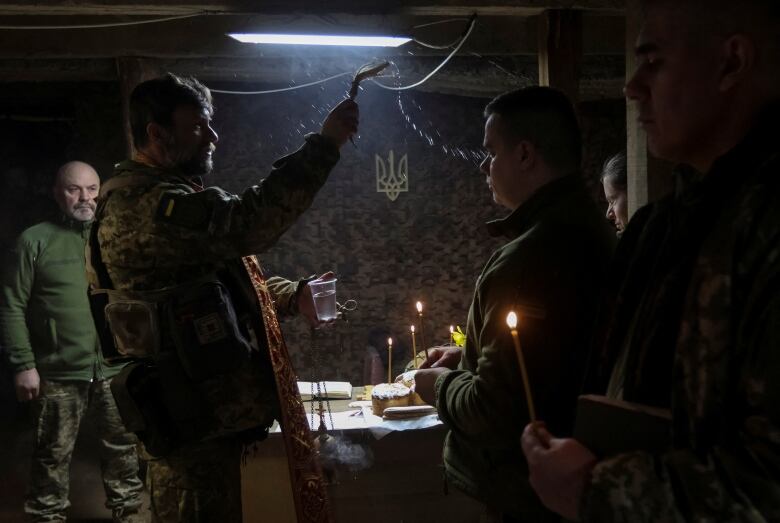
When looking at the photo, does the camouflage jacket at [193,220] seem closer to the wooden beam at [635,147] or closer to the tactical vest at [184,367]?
the tactical vest at [184,367]

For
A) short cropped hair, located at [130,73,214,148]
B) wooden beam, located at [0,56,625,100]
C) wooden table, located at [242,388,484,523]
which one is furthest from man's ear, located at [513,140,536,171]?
wooden beam, located at [0,56,625,100]

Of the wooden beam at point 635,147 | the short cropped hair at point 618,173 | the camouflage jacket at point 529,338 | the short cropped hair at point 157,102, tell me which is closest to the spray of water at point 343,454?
the camouflage jacket at point 529,338

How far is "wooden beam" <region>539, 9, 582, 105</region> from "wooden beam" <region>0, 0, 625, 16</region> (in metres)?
0.05

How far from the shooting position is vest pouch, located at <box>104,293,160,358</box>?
2.43 meters

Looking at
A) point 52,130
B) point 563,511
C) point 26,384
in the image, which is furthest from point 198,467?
point 52,130

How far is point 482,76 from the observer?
5.38m

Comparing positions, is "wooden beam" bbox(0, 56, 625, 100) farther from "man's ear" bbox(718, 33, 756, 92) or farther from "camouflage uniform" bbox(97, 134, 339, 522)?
"man's ear" bbox(718, 33, 756, 92)

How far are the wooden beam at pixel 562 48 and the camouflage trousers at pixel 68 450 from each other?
3.37 m

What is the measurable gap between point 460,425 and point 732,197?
1025mm

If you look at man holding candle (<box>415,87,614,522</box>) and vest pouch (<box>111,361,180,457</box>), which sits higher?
man holding candle (<box>415,87,614,522</box>)

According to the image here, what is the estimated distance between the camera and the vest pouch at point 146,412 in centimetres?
239

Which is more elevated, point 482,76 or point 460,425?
point 482,76

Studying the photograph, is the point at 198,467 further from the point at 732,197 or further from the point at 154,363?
the point at 732,197

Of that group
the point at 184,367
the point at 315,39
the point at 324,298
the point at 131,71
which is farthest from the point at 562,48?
the point at 131,71
